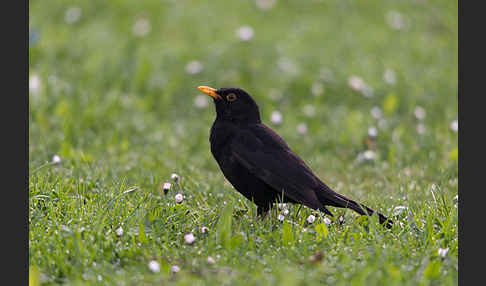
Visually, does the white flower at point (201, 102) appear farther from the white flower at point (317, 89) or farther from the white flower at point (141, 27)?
the white flower at point (141, 27)

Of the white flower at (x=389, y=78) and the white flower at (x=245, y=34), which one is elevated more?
the white flower at (x=245, y=34)

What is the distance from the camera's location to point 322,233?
3.97 metres

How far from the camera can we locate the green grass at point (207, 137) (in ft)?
12.0

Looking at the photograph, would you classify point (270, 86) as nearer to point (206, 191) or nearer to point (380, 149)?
point (380, 149)

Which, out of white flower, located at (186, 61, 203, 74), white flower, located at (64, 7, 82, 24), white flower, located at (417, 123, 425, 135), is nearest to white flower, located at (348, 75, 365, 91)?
white flower, located at (417, 123, 425, 135)

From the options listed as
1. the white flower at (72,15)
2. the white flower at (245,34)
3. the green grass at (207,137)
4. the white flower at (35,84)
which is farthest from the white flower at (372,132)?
the white flower at (72,15)

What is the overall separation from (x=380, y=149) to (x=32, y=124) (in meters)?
4.12

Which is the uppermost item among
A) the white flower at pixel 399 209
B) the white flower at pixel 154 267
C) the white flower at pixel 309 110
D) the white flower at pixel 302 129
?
the white flower at pixel 154 267

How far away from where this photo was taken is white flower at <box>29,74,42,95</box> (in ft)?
25.2

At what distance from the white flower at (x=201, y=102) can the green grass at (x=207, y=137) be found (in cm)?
6

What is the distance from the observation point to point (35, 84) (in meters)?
7.76

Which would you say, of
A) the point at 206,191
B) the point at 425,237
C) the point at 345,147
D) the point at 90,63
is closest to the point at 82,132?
the point at 90,63

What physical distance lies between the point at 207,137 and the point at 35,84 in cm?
235

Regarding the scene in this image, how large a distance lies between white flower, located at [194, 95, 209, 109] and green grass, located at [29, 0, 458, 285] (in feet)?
0.20
